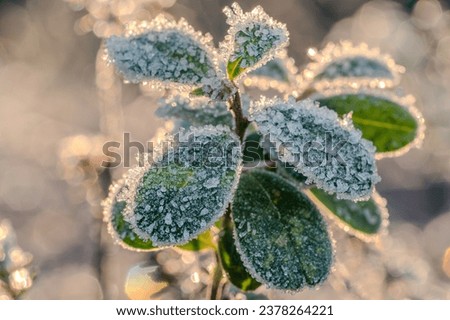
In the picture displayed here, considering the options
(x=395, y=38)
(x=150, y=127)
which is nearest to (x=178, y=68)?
(x=150, y=127)

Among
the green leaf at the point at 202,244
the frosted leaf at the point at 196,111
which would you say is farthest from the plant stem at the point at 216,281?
the frosted leaf at the point at 196,111

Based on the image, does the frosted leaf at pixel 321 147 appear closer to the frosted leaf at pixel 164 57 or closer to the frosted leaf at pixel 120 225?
the frosted leaf at pixel 164 57

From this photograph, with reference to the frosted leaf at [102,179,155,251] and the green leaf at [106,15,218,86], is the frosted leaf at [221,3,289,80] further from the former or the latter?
the frosted leaf at [102,179,155,251]

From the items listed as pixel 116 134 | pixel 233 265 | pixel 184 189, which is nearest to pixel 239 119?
pixel 184 189

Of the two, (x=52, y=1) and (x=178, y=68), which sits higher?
(x=178, y=68)

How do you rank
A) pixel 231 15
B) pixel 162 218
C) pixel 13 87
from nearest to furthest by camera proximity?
pixel 162 218 < pixel 231 15 < pixel 13 87

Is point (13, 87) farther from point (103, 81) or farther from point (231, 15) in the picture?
point (231, 15)

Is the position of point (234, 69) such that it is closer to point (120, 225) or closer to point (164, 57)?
point (164, 57)
